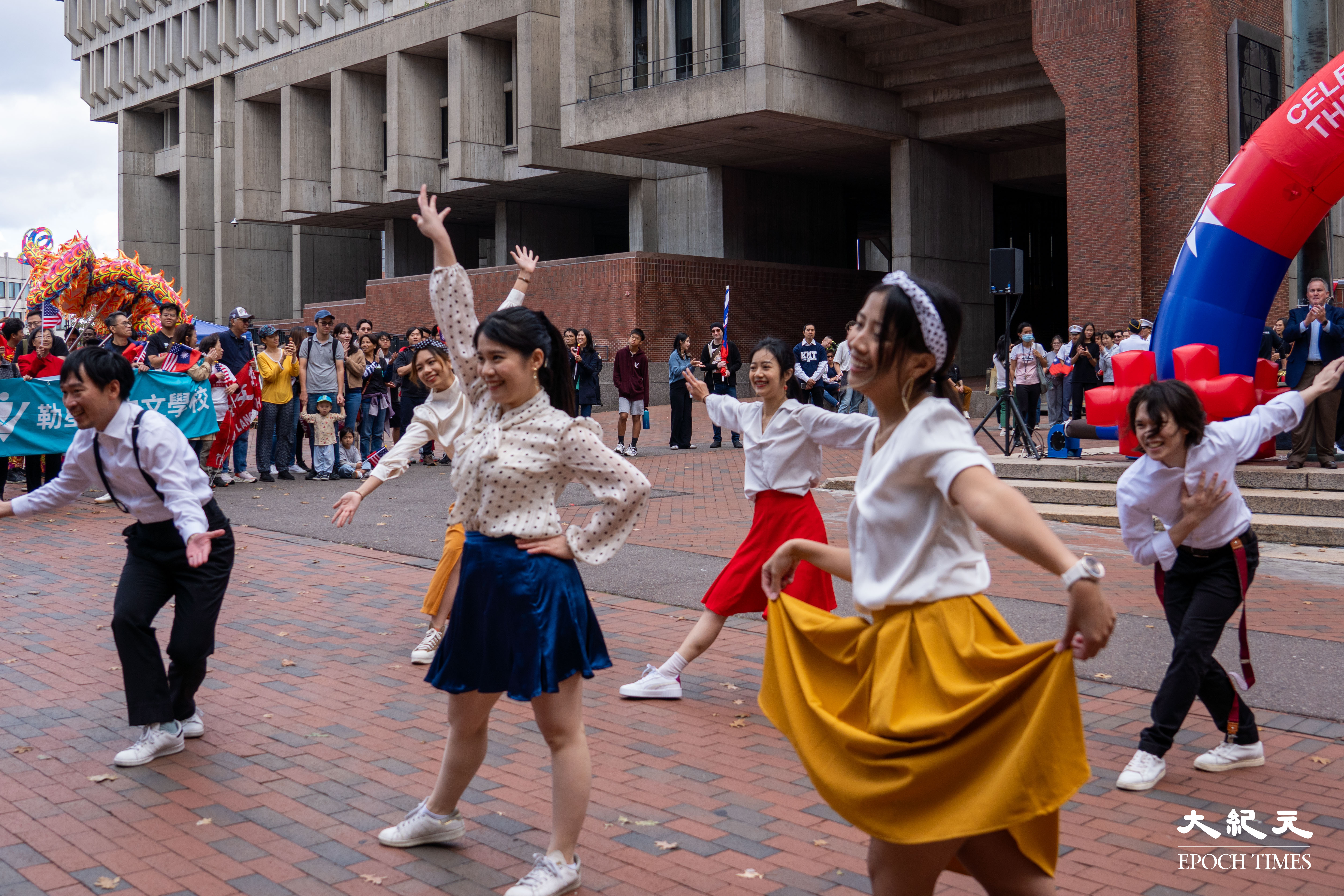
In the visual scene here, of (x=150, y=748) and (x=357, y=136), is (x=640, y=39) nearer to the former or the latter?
(x=357, y=136)

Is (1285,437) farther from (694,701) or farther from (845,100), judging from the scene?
(845,100)

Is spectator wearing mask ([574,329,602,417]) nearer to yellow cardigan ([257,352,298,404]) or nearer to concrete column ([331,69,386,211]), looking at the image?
yellow cardigan ([257,352,298,404])

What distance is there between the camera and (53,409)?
13148 millimetres

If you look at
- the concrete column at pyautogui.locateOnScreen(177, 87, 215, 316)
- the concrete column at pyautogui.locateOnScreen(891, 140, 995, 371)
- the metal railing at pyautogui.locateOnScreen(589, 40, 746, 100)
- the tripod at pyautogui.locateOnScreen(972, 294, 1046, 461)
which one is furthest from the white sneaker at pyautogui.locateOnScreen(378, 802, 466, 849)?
the concrete column at pyautogui.locateOnScreen(177, 87, 215, 316)

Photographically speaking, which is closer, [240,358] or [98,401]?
[98,401]

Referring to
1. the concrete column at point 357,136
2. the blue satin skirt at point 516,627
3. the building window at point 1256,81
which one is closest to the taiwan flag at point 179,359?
the blue satin skirt at point 516,627

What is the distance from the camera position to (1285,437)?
13.4 metres

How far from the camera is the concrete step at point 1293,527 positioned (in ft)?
32.6

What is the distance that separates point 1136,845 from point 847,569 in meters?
1.78

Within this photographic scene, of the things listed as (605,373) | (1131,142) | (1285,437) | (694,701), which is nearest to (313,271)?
(605,373)

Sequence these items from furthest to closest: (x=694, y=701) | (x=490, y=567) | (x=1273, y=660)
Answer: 1. (x=1273, y=660)
2. (x=694, y=701)
3. (x=490, y=567)

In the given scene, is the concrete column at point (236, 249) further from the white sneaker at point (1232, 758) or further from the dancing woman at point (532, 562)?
the white sneaker at point (1232, 758)

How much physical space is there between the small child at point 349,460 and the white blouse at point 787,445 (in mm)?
11219

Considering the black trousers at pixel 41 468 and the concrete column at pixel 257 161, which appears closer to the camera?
the black trousers at pixel 41 468
